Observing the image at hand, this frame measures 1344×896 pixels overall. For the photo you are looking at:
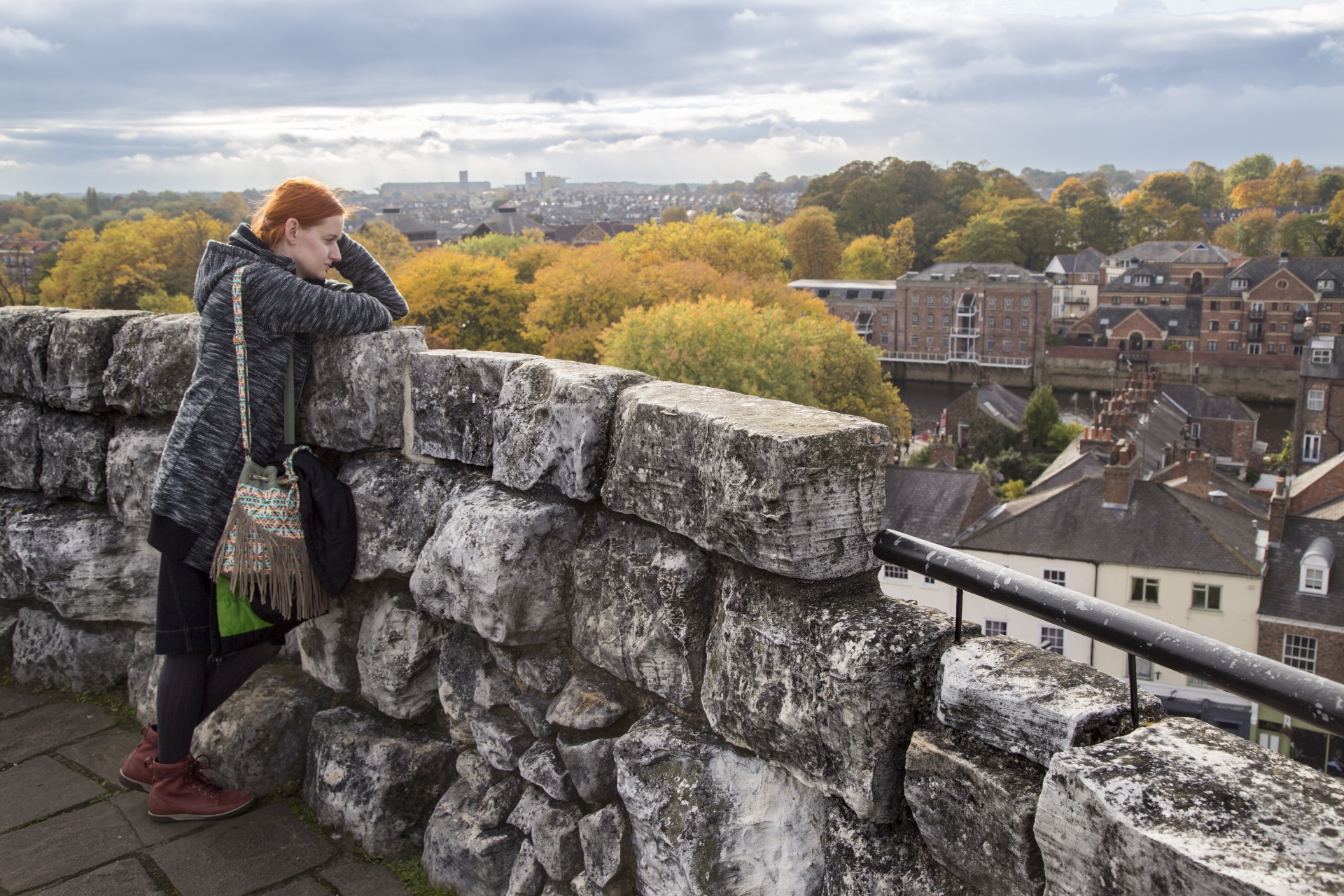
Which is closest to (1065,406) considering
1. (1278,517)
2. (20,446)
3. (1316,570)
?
(1278,517)

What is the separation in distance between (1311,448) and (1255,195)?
84107 millimetres

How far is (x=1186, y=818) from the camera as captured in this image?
1492 millimetres

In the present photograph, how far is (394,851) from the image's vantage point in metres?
2.95

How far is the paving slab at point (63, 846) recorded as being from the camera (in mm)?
2852

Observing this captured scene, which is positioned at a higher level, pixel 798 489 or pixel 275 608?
pixel 798 489

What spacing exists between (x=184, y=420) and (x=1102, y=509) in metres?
24.1

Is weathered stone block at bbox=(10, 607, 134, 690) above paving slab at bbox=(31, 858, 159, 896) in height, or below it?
above

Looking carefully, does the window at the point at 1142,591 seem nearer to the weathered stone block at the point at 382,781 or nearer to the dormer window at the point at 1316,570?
the dormer window at the point at 1316,570

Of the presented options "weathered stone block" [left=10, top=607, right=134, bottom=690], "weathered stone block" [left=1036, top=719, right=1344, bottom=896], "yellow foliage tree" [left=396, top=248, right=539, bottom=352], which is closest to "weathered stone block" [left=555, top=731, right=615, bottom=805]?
"weathered stone block" [left=1036, top=719, right=1344, bottom=896]

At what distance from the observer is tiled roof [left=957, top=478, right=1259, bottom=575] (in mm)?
22828

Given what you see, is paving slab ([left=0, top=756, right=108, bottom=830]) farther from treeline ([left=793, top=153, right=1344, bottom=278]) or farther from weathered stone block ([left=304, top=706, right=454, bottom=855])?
treeline ([left=793, top=153, right=1344, bottom=278])

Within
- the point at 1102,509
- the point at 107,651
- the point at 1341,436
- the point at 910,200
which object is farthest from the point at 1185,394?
the point at 107,651

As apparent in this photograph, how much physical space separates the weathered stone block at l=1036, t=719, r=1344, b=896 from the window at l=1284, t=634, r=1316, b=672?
23.7 meters

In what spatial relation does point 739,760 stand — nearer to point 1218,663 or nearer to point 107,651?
point 1218,663
